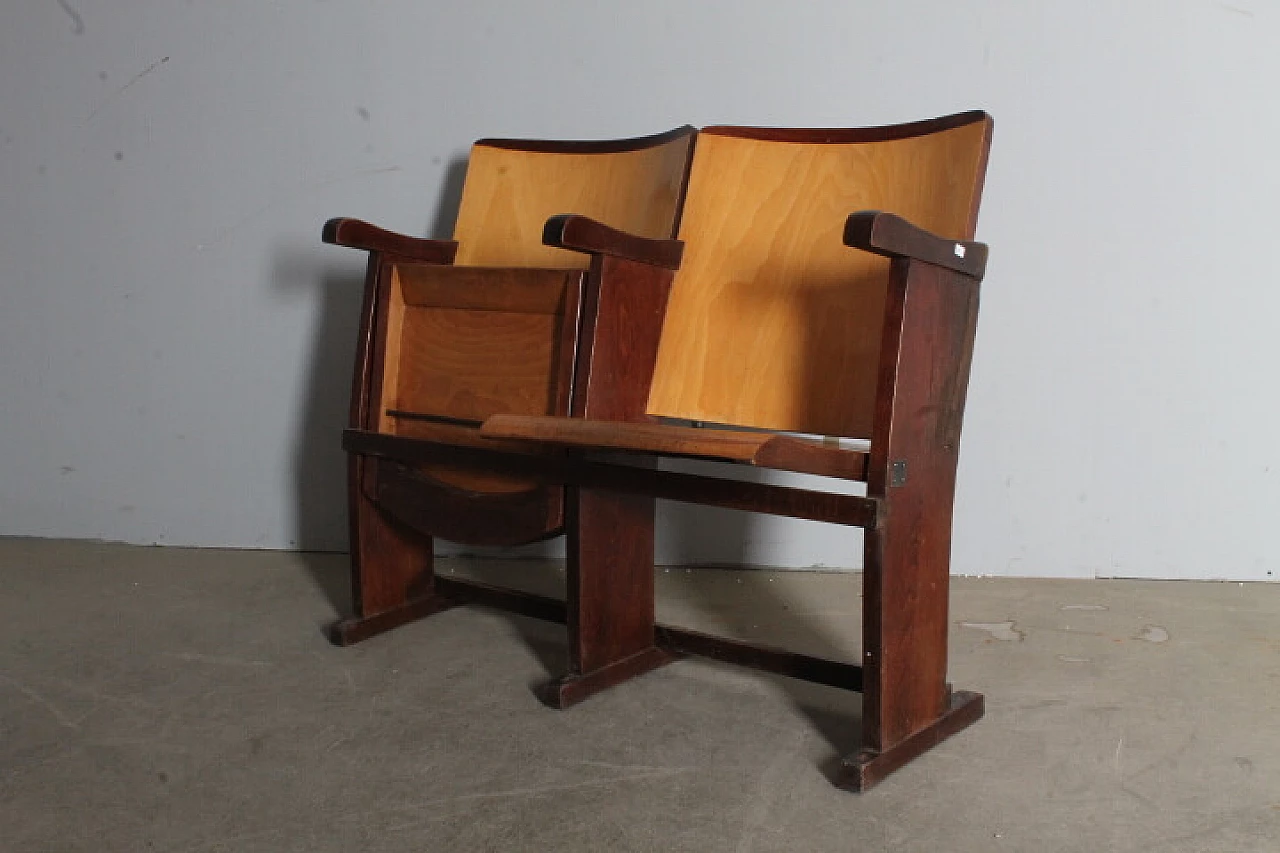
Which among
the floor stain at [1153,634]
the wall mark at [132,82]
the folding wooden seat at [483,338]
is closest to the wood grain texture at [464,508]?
the folding wooden seat at [483,338]

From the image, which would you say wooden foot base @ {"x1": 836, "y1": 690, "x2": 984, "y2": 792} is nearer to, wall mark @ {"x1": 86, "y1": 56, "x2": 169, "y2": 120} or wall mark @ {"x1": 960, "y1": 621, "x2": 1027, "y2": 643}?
wall mark @ {"x1": 960, "y1": 621, "x2": 1027, "y2": 643}

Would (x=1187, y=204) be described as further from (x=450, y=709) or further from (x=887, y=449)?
(x=450, y=709)

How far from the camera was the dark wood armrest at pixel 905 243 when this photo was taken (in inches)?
59.6

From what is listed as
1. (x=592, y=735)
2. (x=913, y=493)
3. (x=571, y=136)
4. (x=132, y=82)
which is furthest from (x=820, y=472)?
(x=132, y=82)

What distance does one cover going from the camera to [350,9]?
2840 mm

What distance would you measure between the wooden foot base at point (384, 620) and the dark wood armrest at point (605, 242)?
2.77 feet

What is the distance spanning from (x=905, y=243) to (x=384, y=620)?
1.26 m

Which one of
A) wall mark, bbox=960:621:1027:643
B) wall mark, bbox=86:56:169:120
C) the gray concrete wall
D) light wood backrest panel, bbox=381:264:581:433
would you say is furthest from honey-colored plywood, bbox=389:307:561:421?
wall mark, bbox=86:56:169:120

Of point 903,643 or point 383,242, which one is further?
point 383,242

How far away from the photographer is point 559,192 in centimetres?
235

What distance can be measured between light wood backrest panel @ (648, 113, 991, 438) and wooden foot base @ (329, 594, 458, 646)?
2.14ft

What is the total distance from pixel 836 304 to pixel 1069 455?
3.39 ft

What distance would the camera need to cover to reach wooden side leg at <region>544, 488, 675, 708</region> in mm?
1951

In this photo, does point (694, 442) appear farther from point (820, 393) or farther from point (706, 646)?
point (706, 646)
